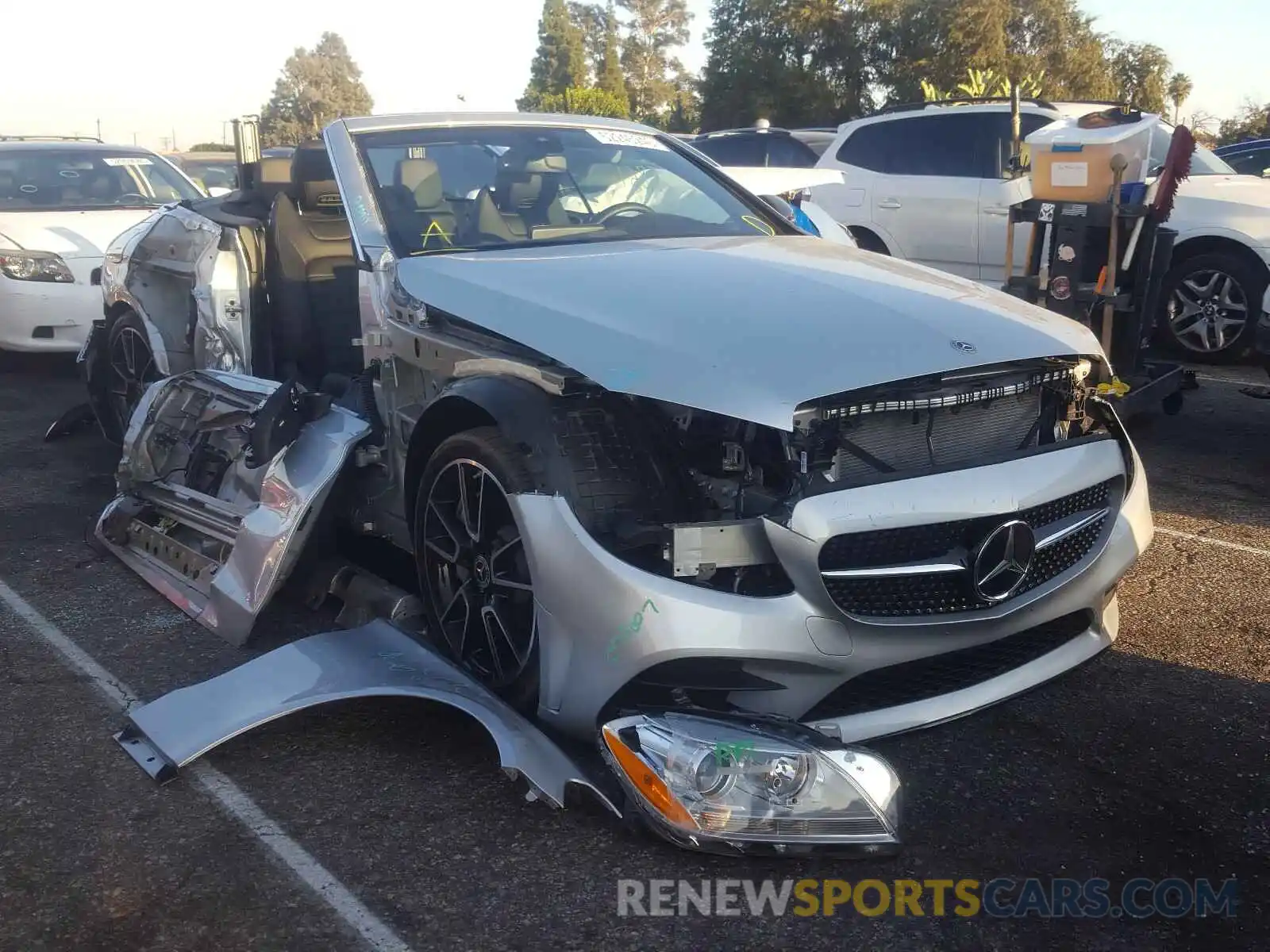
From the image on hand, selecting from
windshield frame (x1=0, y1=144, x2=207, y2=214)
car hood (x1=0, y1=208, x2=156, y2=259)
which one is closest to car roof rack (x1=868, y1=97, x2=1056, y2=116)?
windshield frame (x1=0, y1=144, x2=207, y2=214)

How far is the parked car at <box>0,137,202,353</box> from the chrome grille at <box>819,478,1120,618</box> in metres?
7.02

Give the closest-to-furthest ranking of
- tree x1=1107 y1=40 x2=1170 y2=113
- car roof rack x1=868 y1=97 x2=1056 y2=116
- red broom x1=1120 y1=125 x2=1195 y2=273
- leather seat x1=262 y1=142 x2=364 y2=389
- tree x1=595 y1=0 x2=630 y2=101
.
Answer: leather seat x1=262 y1=142 x2=364 y2=389, red broom x1=1120 y1=125 x2=1195 y2=273, car roof rack x1=868 y1=97 x2=1056 y2=116, tree x1=1107 y1=40 x2=1170 y2=113, tree x1=595 y1=0 x2=630 y2=101

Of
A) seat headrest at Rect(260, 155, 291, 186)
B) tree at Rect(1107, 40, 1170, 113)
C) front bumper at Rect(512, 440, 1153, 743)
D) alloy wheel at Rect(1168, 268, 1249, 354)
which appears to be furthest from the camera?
tree at Rect(1107, 40, 1170, 113)

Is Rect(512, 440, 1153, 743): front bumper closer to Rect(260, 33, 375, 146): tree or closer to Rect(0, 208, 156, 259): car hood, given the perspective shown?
Rect(0, 208, 156, 259): car hood

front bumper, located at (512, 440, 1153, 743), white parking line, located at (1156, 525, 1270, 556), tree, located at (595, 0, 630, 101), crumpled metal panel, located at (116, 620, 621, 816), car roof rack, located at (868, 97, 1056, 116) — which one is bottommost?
white parking line, located at (1156, 525, 1270, 556)

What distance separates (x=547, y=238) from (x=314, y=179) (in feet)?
4.41

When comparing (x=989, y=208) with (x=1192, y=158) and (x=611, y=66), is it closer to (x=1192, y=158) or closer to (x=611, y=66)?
(x=1192, y=158)

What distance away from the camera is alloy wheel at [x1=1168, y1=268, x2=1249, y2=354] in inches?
334

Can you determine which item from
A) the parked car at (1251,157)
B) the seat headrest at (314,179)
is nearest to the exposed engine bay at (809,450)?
the seat headrest at (314,179)

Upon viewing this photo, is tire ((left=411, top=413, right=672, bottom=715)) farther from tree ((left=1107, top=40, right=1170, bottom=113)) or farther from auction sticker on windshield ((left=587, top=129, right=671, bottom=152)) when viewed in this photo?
tree ((left=1107, top=40, right=1170, bottom=113))

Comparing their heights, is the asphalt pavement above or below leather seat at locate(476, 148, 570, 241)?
below

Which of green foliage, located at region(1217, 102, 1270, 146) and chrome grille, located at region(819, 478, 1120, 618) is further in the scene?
green foliage, located at region(1217, 102, 1270, 146)

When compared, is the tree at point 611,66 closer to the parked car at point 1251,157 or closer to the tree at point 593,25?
the tree at point 593,25

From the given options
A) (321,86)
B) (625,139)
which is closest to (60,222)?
(625,139)
